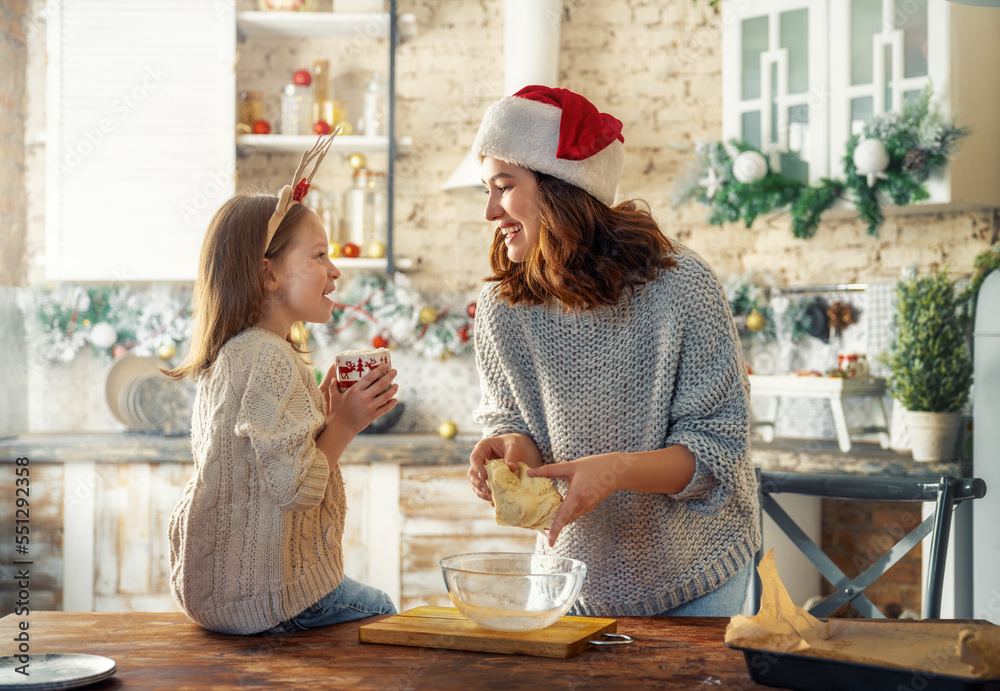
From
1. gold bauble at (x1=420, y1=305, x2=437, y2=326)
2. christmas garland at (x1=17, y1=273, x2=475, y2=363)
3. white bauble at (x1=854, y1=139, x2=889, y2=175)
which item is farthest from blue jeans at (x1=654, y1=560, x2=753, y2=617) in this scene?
gold bauble at (x1=420, y1=305, x2=437, y2=326)

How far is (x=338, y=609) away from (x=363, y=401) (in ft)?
1.13

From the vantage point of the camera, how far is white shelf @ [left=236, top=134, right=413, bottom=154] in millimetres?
3488

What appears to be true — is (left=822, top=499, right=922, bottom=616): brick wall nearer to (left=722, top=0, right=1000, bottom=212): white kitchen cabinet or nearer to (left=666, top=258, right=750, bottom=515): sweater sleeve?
(left=722, top=0, right=1000, bottom=212): white kitchen cabinet

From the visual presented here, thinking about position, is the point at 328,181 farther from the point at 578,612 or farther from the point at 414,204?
the point at 578,612

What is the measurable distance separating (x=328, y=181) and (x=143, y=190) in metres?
0.75

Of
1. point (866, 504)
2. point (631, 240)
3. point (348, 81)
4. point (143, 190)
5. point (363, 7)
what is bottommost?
point (866, 504)

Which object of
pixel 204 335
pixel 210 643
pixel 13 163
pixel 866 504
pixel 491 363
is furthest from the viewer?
pixel 13 163

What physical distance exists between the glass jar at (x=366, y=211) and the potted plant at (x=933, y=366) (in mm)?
1996

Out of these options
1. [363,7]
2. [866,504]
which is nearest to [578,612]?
[866,504]

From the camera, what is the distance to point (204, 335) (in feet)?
4.91

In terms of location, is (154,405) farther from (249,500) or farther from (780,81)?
(780,81)

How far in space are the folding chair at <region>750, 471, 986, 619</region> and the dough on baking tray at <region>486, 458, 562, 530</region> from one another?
62 cm

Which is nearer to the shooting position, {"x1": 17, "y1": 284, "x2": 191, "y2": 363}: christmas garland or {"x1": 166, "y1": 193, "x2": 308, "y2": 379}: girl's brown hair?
{"x1": 166, "y1": 193, "x2": 308, "y2": 379}: girl's brown hair

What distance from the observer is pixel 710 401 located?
1.43 meters
